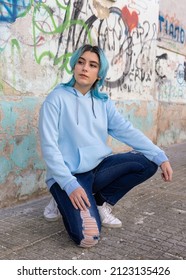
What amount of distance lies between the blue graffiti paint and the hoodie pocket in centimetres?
147

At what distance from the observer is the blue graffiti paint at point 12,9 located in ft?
11.6

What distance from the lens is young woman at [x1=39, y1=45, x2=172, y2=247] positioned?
9.37ft

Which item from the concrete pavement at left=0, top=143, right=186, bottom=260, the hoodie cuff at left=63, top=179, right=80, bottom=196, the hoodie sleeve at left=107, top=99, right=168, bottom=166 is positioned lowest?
the concrete pavement at left=0, top=143, right=186, bottom=260

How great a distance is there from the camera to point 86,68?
119 inches

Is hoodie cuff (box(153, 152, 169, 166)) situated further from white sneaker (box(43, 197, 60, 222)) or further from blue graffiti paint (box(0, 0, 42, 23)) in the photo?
blue graffiti paint (box(0, 0, 42, 23))

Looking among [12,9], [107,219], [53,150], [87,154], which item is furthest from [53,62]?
[107,219]

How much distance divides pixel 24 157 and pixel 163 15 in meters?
4.48

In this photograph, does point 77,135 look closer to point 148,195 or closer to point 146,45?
point 148,195

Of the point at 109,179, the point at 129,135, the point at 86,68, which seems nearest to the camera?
the point at 86,68

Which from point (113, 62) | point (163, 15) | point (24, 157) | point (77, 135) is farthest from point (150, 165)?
point (163, 15)

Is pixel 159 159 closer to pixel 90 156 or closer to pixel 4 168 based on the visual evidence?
pixel 90 156

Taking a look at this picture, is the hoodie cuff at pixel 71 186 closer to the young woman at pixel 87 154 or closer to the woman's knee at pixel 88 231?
the young woman at pixel 87 154

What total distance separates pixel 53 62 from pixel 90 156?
148cm

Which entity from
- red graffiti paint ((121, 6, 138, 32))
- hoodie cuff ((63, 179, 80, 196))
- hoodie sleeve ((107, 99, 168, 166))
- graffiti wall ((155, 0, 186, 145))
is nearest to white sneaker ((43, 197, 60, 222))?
hoodie cuff ((63, 179, 80, 196))
